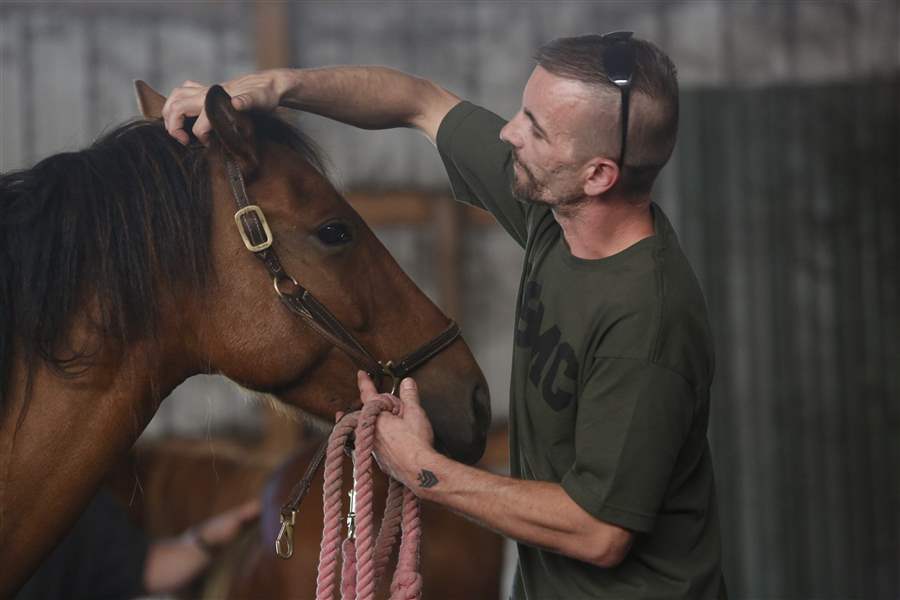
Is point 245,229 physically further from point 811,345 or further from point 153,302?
point 811,345

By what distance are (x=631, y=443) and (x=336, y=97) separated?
2.70 feet

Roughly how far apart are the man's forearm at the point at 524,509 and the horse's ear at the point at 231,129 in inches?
21.2

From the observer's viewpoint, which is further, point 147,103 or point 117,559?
point 117,559

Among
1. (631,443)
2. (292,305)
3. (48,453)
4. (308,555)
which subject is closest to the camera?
(631,443)

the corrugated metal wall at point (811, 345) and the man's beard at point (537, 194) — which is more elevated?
the man's beard at point (537, 194)

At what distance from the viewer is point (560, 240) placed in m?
1.58

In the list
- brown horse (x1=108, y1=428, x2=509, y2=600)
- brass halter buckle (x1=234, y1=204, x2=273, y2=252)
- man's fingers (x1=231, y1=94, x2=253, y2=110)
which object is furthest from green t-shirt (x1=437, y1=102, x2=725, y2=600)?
brown horse (x1=108, y1=428, x2=509, y2=600)

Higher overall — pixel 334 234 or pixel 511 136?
pixel 511 136

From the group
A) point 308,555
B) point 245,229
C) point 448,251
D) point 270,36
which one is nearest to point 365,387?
point 245,229

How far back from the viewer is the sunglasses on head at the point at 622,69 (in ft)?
4.51

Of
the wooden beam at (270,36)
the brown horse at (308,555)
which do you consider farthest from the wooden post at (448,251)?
the brown horse at (308,555)

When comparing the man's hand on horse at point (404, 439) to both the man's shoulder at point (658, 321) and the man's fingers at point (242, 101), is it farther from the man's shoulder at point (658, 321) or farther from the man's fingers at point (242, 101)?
the man's fingers at point (242, 101)

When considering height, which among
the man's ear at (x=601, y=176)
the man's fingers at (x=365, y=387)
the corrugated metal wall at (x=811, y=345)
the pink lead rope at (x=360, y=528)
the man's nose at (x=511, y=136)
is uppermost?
the man's nose at (x=511, y=136)

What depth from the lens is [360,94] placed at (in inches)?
70.9
